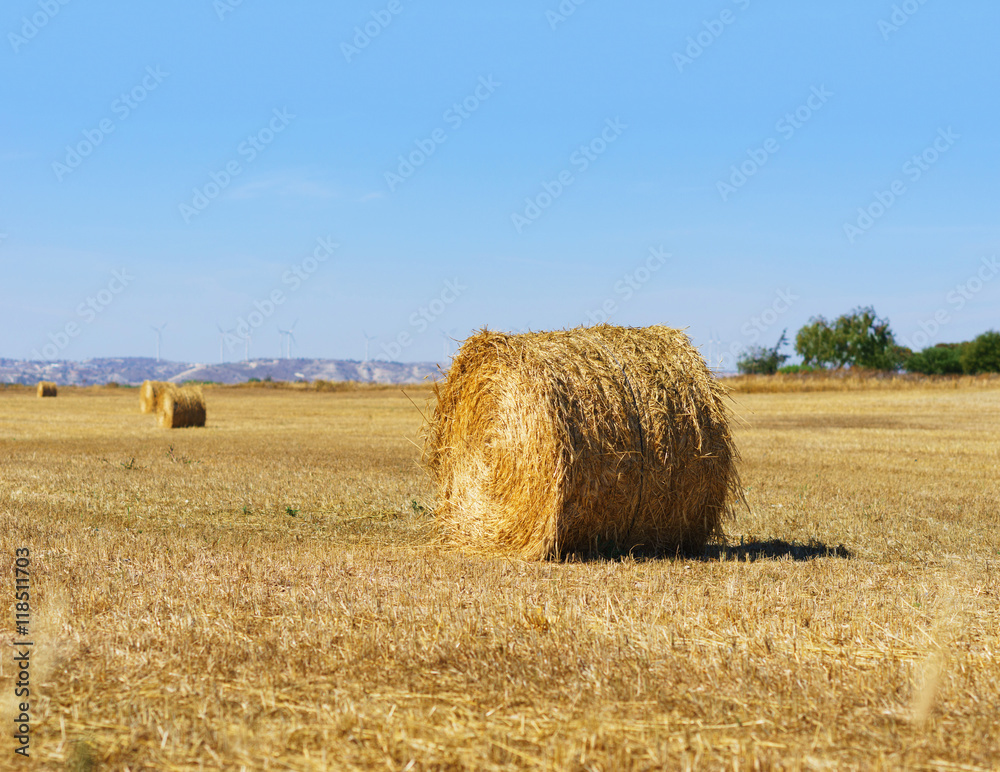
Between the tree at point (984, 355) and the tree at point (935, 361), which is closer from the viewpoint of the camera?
the tree at point (984, 355)

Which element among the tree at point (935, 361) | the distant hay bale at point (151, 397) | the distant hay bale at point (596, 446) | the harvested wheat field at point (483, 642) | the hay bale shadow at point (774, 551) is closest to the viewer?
the harvested wheat field at point (483, 642)

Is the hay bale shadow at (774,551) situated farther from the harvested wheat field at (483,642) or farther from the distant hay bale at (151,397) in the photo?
the distant hay bale at (151,397)

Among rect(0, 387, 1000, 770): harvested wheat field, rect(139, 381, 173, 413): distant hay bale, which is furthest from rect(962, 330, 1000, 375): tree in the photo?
rect(0, 387, 1000, 770): harvested wheat field

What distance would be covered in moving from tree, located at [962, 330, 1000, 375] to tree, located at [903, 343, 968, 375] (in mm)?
4815

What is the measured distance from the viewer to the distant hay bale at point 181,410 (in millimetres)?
30156

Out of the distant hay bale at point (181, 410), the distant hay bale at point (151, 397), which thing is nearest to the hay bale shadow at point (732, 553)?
the distant hay bale at point (181, 410)

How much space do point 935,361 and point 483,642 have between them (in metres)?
94.0

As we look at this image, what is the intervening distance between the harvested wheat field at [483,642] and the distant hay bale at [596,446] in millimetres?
530

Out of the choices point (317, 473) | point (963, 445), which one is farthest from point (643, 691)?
point (963, 445)

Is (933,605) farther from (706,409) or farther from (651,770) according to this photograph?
(651,770)

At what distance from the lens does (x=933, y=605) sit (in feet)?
22.8

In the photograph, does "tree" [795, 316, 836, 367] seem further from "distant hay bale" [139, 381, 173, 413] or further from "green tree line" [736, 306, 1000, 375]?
"distant hay bale" [139, 381, 173, 413]

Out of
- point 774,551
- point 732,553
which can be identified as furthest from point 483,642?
point 774,551

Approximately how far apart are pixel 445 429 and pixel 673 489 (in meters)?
2.95
